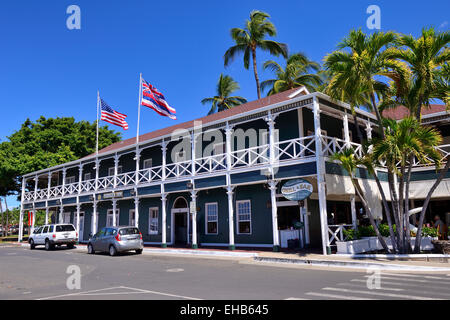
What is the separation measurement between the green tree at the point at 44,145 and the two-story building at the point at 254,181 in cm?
1124

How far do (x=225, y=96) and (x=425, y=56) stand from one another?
1186 inches

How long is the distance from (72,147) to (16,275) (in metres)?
31.7

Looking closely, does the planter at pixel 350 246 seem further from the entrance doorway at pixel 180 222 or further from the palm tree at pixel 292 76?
the palm tree at pixel 292 76


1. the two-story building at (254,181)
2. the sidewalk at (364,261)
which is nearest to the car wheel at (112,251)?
the two-story building at (254,181)

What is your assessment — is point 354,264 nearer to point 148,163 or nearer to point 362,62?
point 362,62

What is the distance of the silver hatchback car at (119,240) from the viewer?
60.2 feet

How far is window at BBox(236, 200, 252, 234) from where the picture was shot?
19281 mm

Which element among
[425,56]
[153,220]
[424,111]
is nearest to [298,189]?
[425,56]

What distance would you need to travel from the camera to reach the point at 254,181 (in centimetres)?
1716

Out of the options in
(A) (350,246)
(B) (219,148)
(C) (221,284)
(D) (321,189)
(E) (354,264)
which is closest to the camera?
(C) (221,284)

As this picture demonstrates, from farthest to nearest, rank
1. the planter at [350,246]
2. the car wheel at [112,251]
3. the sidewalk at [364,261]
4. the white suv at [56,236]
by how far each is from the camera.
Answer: the white suv at [56,236] → the car wheel at [112,251] → the planter at [350,246] → the sidewalk at [364,261]
